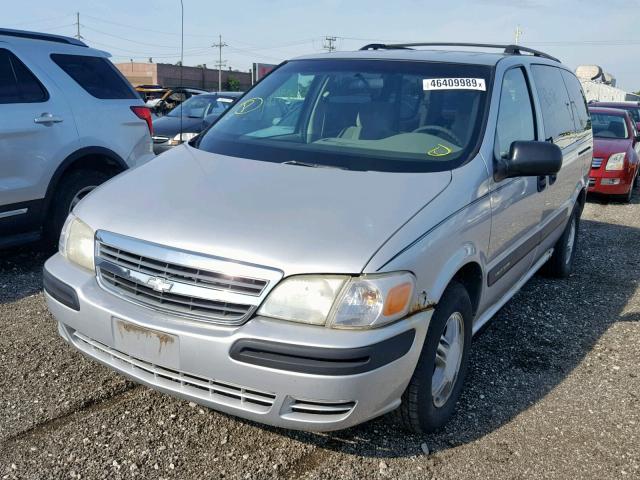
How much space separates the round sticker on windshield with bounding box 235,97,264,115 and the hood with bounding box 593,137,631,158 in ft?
24.7

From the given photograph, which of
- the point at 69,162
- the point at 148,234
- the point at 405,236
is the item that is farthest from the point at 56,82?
the point at 405,236

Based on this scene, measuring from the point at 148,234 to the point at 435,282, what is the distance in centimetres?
120

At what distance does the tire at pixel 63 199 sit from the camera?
5117mm

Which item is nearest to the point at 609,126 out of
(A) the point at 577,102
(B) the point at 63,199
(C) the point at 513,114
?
(A) the point at 577,102

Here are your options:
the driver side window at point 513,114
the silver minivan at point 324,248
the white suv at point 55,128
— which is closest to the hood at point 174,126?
the white suv at point 55,128

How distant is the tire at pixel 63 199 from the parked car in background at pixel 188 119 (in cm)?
491

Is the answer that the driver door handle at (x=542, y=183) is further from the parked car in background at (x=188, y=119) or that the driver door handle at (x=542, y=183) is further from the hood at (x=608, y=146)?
the parked car in background at (x=188, y=119)

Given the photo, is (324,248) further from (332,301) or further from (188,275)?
(188,275)

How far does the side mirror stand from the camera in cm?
311

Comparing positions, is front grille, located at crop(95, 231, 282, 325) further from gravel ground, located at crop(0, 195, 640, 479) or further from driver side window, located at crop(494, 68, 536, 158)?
driver side window, located at crop(494, 68, 536, 158)

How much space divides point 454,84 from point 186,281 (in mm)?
1939

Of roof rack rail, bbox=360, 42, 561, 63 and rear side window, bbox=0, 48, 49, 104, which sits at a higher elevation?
roof rack rail, bbox=360, 42, 561, 63

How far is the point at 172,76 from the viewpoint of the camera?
66.3m

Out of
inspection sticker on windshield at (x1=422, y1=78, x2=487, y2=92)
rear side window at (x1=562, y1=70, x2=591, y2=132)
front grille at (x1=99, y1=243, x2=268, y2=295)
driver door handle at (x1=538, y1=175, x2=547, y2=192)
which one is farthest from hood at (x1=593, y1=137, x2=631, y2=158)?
front grille at (x1=99, y1=243, x2=268, y2=295)
